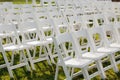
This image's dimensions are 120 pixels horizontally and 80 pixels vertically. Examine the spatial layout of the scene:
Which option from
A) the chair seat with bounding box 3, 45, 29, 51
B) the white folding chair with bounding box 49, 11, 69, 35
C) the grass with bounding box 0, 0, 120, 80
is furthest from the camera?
the white folding chair with bounding box 49, 11, 69, 35

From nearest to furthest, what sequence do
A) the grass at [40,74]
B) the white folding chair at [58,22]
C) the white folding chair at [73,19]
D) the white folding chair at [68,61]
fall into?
the white folding chair at [68,61] → the grass at [40,74] → the white folding chair at [58,22] → the white folding chair at [73,19]

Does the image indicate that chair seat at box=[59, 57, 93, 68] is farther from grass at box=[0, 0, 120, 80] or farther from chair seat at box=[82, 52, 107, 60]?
grass at box=[0, 0, 120, 80]

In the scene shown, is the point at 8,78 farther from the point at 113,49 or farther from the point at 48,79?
the point at 113,49

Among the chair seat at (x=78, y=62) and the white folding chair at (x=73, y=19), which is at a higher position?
the white folding chair at (x=73, y=19)

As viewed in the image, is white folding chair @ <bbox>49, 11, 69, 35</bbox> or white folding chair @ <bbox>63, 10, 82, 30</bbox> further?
white folding chair @ <bbox>63, 10, 82, 30</bbox>

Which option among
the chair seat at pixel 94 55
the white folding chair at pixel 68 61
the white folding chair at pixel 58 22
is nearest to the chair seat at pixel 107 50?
the chair seat at pixel 94 55

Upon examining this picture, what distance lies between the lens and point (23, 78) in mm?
5934

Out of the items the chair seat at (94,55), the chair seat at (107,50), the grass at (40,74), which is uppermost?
the chair seat at (94,55)

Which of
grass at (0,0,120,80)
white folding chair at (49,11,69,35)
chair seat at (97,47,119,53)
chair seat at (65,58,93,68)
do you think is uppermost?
white folding chair at (49,11,69,35)

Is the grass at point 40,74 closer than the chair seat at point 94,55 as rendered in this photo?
No

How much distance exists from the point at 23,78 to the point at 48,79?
495 mm

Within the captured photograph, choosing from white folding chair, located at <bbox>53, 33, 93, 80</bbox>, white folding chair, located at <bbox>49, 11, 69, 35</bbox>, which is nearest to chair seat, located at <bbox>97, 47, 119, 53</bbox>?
white folding chair, located at <bbox>53, 33, 93, 80</bbox>

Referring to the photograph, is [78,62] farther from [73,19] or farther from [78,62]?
[73,19]

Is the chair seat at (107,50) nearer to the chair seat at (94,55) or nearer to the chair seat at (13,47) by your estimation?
the chair seat at (94,55)
